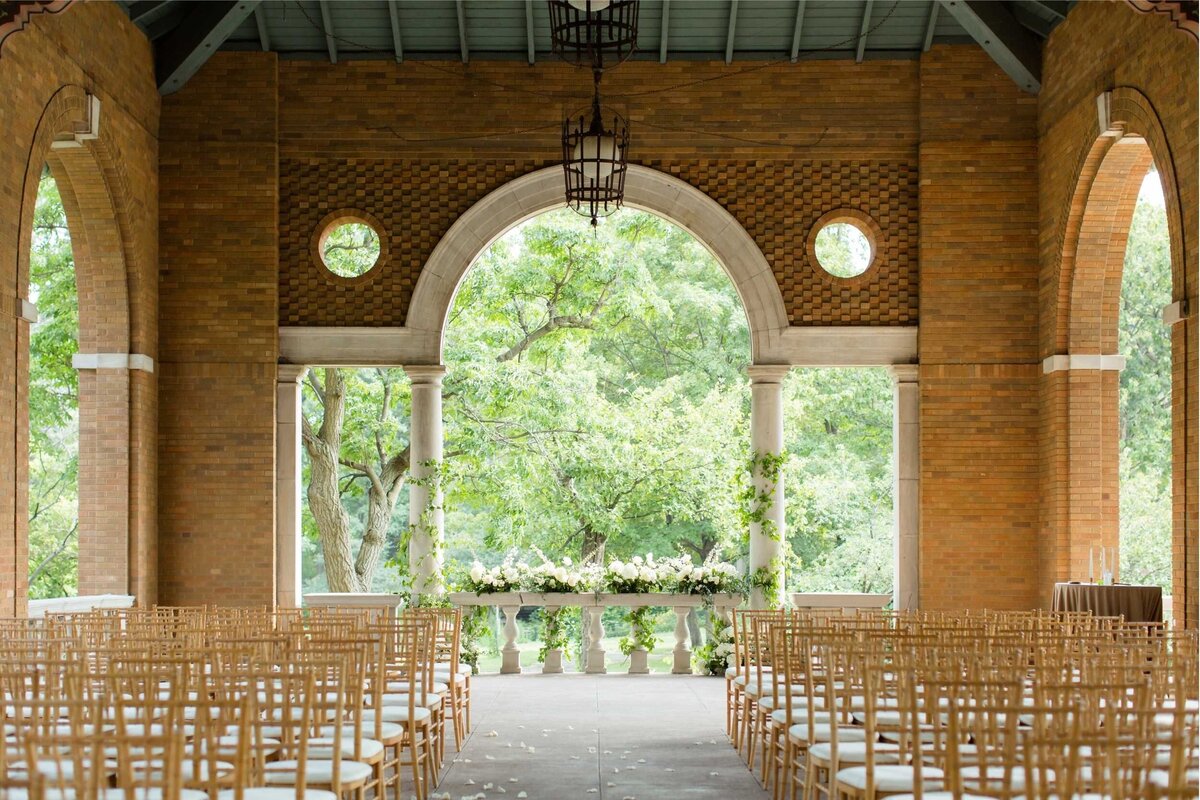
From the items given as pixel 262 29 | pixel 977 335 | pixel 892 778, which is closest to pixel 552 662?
pixel 977 335

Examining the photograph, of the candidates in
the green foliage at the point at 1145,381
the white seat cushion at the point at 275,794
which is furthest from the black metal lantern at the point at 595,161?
the green foliage at the point at 1145,381

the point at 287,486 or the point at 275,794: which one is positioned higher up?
the point at 287,486

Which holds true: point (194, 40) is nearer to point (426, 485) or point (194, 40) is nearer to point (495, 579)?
point (426, 485)

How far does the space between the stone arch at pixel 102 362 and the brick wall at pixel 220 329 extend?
67 cm

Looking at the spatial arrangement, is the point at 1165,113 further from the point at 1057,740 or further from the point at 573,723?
the point at 1057,740

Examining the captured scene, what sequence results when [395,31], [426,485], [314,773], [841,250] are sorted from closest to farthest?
[314,773]
[395,31]
[426,485]
[841,250]

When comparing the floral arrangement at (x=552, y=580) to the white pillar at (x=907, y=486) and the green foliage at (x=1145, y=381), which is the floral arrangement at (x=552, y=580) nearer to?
the white pillar at (x=907, y=486)

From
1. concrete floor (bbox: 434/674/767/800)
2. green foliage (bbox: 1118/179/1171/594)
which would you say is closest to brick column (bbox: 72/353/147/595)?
concrete floor (bbox: 434/674/767/800)

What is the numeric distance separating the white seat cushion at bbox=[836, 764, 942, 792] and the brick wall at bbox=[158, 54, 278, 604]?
940 centimetres

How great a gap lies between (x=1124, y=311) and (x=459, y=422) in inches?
464

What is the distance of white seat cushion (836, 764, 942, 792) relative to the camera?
5.47 metres

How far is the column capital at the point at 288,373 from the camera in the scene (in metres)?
14.4

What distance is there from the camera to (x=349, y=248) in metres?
20.2

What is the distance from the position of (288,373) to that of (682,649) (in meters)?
4.97
